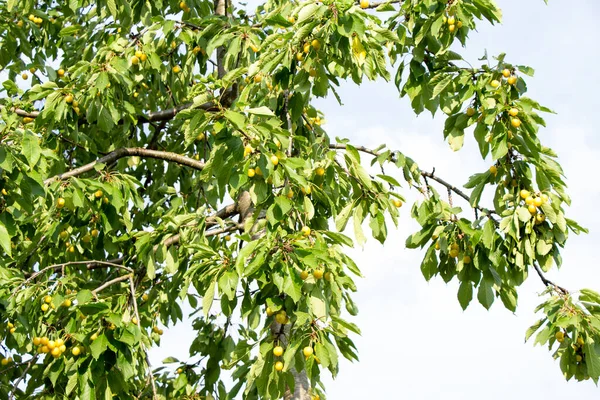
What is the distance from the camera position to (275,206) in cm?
363

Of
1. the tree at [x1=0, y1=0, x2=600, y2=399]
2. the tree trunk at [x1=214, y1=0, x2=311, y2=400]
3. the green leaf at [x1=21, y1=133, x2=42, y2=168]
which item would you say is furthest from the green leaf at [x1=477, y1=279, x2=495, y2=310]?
the green leaf at [x1=21, y1=133, x2=42, y2=168]

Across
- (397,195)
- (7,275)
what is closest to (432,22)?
(397,195)

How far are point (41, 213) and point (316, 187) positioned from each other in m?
2.11

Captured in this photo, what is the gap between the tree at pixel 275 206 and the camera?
3609mm

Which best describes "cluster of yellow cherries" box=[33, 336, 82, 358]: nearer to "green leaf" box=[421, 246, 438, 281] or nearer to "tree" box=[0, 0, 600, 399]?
"tree" box=[0, 0, 600, 399]

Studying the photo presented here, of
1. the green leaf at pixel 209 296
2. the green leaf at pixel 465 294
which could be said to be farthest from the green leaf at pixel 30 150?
the green leaf at pixel 465 294

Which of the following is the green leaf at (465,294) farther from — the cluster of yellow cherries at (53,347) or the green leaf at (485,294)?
the cluster of yellow cherries at (53,347)

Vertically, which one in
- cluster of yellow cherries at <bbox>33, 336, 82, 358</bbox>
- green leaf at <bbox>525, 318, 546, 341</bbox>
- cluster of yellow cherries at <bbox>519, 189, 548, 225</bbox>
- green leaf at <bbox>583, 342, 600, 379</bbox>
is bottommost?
green leaf at <bbox>583, 342, 600, 379</bbox>

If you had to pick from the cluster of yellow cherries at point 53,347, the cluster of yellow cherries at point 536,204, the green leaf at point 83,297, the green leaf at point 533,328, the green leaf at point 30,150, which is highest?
the green leaf at point 30,150

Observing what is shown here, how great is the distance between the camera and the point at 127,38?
17.3 feet

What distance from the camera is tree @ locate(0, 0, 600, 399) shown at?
3609mm

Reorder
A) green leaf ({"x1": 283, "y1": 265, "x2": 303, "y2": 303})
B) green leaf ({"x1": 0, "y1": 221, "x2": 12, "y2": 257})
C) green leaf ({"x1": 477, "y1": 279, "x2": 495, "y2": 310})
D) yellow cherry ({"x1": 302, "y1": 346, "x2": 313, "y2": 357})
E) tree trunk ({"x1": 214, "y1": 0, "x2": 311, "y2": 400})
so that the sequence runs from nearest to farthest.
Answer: green leaf ({"x1": 283, "y1": 265, "x2": 303, "y2": 303}) < yellow cherry ({"x1": 302, "y1": 346, "x2": 313, "y2": 357}) < green leaf ({"x1": 0, "y1": 221, "x2": 12, "y2": 257}) < tree trunk ({"x1": 214, "y1": 0, "x2": 311, "y2": 400}) < green leaf ({"x1": 477, "y1": 279, "x2": 495, "y2": 310})

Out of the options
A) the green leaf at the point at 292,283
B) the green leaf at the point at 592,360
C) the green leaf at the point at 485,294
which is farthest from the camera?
the green leaf at the point at 485,294

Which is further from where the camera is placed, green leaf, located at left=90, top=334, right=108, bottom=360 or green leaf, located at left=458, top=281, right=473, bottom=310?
green leaf, located at left=458, top=281, right=473, bottom=310
